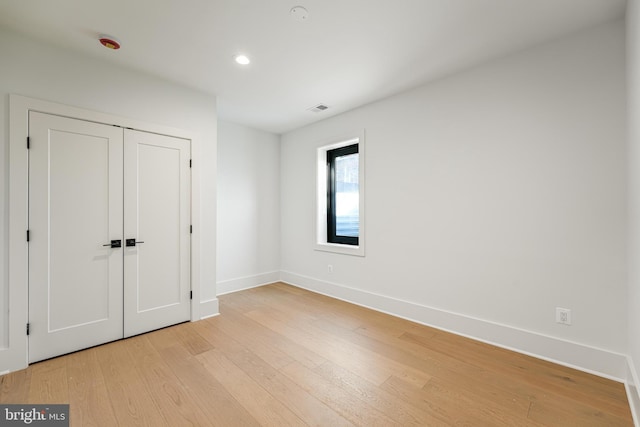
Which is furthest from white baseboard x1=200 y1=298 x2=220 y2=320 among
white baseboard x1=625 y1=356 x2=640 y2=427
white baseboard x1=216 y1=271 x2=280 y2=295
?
white baseboard x1=625 y1=356 x2=640 y2=427

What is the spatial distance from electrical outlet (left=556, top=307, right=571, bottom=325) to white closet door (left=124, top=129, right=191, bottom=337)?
3605mm

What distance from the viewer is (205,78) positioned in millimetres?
2955

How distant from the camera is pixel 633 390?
175 cm

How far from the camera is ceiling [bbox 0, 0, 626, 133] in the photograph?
1939 millimetres

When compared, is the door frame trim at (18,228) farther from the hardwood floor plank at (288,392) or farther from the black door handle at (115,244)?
the hardwood floor plank at (288,392)

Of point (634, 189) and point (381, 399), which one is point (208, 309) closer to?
point (381, 399)

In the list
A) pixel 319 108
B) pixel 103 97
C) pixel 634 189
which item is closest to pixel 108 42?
pixel 103 97

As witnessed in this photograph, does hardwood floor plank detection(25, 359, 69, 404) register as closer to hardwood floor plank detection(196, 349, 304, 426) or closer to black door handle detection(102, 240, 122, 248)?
hardwood floor plank detection(196, 349, 304, 426)

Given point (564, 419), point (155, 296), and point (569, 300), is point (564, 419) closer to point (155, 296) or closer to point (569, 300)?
point (569, 300)

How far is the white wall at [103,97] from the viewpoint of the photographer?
216cm

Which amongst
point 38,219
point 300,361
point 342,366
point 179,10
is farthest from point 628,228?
point 38,219

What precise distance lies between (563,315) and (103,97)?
14.8 ft

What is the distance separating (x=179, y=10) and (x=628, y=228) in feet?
11.7

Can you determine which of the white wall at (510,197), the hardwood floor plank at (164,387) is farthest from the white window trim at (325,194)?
the hardwood floor plank at (164,387)
